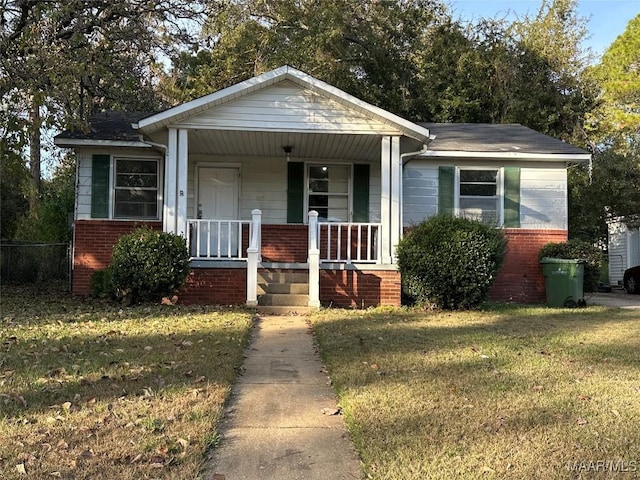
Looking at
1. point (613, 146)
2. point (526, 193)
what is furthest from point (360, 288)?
point (613, 146)

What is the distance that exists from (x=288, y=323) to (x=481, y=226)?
3878 mm

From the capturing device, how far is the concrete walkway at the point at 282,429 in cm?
337

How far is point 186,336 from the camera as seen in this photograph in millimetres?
7070

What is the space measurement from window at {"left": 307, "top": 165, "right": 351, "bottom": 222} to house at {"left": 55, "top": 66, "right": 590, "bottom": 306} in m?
0.03

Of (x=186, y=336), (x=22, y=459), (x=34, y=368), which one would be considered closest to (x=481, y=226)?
(x=186, y=336)

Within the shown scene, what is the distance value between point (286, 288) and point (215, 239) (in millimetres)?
2555

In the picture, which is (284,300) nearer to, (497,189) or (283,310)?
(283,310)

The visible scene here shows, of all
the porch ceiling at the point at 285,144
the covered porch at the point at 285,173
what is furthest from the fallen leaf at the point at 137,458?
the porch ceiling at the point at 285,144

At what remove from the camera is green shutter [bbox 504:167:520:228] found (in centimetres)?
1303

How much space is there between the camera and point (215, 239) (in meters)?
12.4

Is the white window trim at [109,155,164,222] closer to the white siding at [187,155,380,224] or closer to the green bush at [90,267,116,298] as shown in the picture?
the white siding at [187,155,380,224]

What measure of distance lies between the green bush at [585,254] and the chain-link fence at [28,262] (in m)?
12.2

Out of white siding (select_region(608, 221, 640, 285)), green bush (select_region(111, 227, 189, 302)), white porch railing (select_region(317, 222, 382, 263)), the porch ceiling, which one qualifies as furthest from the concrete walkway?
white siding (select_region(608, 221, 640, 285))

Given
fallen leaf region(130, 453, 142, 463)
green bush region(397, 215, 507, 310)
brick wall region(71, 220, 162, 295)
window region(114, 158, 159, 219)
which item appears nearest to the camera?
fallen leaf region(130, 453, 142, 463)
